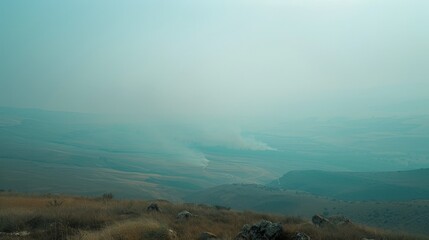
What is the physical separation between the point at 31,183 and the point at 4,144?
95.3m

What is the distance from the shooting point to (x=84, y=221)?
44.6 ft

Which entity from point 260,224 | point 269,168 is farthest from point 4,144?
point 260,224

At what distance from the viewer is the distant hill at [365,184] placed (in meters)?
77.8

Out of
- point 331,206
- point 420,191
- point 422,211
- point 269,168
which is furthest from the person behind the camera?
point 269,168

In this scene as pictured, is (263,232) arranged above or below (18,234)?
above

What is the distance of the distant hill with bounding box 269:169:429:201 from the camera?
77.8m

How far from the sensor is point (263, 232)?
10.7m

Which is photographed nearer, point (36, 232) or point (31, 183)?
point (36, 232)

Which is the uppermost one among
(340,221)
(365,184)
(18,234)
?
(365,184)

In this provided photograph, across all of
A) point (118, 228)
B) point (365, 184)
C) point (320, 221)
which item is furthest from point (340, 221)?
point (365, 184)

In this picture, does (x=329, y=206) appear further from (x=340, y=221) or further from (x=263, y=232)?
(x=263, y=232)

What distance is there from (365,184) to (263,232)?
8792cm

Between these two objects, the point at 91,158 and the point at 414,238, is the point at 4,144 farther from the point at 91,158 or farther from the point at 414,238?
the point at 414,238

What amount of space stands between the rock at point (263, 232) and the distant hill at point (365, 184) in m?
69.7
